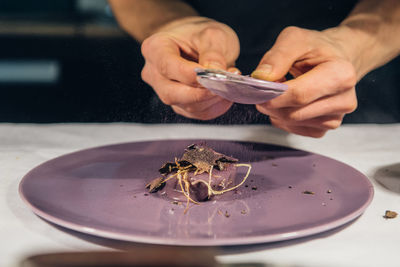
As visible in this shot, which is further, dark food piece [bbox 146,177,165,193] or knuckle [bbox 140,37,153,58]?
knuckle [bbox 140,37,153,58]

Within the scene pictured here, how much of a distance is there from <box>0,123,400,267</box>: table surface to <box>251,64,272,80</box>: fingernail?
29cm

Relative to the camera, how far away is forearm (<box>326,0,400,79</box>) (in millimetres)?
1146

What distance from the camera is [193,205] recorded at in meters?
0.67

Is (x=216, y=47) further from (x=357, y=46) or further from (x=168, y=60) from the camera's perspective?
(x=357, y=46)

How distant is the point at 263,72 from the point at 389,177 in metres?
0.33

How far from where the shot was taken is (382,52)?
1270 millimetres

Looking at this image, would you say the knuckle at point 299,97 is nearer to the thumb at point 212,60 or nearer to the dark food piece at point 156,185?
the thumb at point 212,60

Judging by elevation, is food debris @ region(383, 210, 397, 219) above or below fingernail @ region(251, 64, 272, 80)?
below

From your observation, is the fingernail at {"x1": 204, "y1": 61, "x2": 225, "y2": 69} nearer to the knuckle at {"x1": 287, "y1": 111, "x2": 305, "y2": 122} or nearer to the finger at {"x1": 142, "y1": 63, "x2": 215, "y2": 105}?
the finger at {"x1": 142, "y1": 63, "x2": 215, "y2": 105}

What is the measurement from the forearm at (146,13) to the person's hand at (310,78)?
568mm

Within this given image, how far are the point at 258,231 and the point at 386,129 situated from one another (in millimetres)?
839

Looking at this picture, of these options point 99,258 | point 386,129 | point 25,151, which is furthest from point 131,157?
point 386,129

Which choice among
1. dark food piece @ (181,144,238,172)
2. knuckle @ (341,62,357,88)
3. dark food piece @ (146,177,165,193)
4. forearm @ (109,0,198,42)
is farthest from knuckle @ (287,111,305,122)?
forearm @ (109,0,198,42)

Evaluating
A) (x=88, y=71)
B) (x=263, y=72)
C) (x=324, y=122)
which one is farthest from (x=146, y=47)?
(x=88, y=71)
